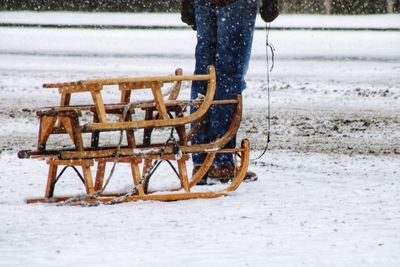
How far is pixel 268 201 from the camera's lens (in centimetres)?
576

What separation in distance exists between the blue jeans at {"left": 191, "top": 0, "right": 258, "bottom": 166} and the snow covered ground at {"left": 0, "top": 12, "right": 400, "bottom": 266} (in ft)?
1.42

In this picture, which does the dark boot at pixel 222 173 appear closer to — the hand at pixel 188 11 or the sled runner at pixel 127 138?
the sled runner at pixel 127 138

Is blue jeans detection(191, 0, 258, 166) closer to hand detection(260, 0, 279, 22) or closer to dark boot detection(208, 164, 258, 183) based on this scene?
dark boot detection(208, 164, 258, 183)

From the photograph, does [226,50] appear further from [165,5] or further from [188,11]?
[165,5]

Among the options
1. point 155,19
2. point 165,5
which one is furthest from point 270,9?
point 165,5

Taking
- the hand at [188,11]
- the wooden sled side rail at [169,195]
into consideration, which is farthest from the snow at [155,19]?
the wooden sled side rail at [169,195]

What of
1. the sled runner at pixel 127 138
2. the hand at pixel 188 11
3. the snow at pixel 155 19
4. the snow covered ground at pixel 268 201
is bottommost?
the snow at pixel 155 19

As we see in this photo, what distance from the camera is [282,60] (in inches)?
701

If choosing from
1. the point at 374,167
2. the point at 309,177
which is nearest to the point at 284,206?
the point at 309,177

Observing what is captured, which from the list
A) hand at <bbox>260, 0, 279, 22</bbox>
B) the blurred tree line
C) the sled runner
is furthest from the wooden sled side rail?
the blurred tree line

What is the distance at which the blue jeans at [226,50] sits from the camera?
6.30 metres

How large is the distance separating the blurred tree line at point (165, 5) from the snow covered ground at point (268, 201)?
48.3ft

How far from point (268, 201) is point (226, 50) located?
114 centimetres

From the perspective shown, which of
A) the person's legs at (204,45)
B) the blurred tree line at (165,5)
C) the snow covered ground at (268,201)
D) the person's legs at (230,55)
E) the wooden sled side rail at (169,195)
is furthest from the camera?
the blurred tree line at (165,5)
